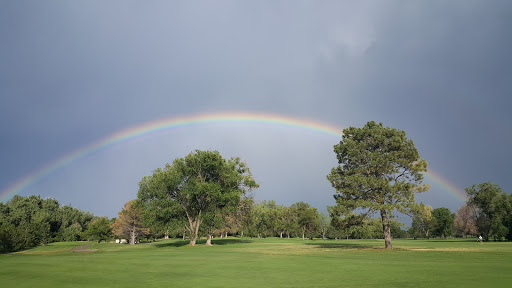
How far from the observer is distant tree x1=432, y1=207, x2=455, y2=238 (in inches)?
5943

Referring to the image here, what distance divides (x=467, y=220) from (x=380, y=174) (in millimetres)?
68150

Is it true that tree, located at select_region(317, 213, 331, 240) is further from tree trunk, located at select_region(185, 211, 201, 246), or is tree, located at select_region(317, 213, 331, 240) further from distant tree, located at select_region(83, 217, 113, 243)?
tree trunk, located at select_region(185, 211, 201, 246)

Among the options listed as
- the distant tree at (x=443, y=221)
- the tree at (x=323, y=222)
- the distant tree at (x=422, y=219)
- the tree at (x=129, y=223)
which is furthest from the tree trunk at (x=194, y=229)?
the distant tree at (x=443, y=221)

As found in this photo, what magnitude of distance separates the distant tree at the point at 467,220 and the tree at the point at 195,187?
71136 mm

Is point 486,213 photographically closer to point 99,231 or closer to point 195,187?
point 195,187

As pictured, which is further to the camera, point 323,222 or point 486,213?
point 323,222

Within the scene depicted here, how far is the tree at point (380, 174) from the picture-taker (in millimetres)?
45469

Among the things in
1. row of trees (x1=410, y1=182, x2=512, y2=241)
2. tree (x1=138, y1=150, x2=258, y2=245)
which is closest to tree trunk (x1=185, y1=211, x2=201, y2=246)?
tree (x1=138, y1=150, x2=258, y2=245)

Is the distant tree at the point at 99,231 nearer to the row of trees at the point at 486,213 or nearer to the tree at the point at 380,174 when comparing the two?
the tree at the point at 380,174

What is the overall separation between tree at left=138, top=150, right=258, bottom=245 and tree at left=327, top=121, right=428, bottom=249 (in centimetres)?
2181

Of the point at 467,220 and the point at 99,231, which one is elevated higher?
the point at 467,220

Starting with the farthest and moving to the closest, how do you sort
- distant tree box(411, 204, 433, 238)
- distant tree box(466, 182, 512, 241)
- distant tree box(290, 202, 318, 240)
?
distant tree box(290, 202, 318, 240), distant tree box(466, 182, 512, 241), distant tree box(411, 204, 433, 238)

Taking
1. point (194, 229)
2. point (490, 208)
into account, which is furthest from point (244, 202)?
point (490, 208)

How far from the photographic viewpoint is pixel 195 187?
2315 inches
